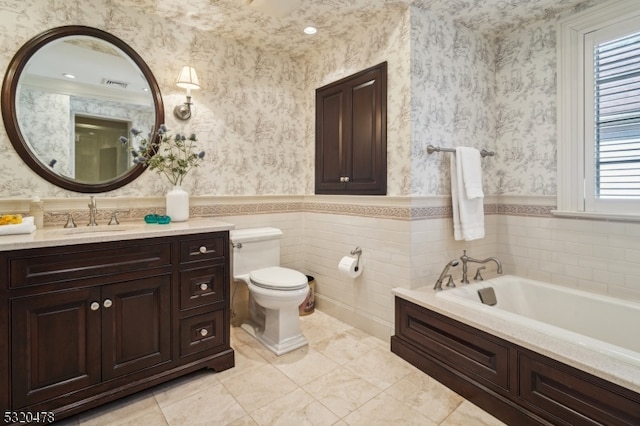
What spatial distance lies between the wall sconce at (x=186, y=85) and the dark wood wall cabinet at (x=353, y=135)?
1.10 metres

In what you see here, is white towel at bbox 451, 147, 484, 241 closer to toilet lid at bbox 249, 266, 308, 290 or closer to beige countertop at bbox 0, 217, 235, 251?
toilet lid at bbox 249, 266, 308, 290

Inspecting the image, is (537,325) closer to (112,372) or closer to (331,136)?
(331,136)

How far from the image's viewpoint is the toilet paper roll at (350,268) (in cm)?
248

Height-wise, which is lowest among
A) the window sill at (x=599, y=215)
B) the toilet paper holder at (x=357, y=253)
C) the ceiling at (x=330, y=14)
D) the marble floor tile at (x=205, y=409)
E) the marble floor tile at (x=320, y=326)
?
the marble floor tile at (x=205, y=409)

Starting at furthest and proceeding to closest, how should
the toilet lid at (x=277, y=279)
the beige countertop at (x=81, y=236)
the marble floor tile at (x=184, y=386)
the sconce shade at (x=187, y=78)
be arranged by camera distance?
the sconce shade at (x=187, y=78), the toilet lid at (x=277, y=279), the marble floor tile at (x=184, y=386), the beige countertop at (x=81, y=236)

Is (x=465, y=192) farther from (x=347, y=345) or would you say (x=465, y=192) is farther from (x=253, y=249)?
(x=253, y=249)

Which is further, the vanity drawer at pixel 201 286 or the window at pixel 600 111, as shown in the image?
the window at pixel 600 111

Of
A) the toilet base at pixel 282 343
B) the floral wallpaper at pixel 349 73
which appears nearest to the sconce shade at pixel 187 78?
the floral wallpaper at pixel 349 73

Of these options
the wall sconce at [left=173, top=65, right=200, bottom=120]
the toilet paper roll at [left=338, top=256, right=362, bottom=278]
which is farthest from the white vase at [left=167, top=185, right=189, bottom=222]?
the toilet paper roll at [left=338, top=256, right=362, bottom=278]

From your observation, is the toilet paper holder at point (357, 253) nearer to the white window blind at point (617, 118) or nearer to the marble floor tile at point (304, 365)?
the marble floor tile at point (304, 365)

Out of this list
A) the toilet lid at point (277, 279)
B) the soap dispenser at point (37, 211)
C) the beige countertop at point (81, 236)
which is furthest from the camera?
the toilet lid at point (277, 279)

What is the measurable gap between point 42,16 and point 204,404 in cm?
248

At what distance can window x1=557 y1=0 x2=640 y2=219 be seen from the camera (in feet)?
6.66

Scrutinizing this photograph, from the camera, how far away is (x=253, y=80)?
9.32ft
